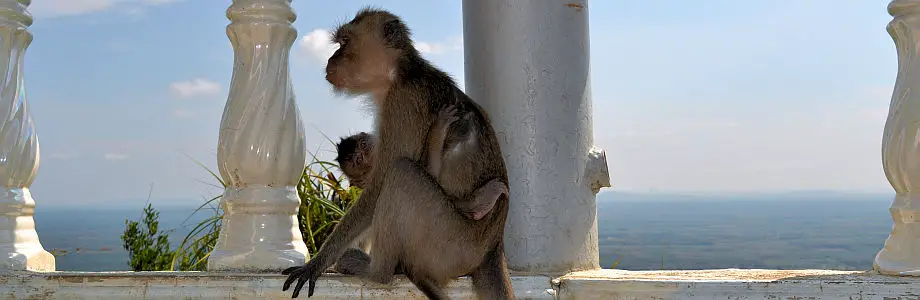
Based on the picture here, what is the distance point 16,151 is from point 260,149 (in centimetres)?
87

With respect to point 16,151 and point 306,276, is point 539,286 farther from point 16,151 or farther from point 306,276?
point 16,151

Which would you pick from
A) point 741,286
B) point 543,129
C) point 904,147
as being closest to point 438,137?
point 543,129

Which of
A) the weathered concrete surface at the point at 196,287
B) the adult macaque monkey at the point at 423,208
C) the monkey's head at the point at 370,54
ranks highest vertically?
the monkey's head at the point at 370,54

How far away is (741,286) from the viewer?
2.64 meters

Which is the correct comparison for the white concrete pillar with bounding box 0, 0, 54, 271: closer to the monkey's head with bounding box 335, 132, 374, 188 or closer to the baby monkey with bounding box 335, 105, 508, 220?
the monkey's head with bounding box 335, 132, 374, 188

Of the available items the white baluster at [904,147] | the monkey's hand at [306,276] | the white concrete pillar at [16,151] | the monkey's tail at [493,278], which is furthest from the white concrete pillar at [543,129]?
the white concrete pillar at [16,151]

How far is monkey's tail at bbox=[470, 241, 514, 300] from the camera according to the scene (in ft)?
8.82

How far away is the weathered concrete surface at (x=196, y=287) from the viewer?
9.15ft

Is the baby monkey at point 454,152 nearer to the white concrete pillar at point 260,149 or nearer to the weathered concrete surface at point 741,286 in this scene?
the weathered concrete surface at point 741,286

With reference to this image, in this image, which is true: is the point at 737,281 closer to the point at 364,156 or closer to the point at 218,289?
the point at 364,156

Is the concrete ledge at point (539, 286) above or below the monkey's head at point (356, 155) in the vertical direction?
below

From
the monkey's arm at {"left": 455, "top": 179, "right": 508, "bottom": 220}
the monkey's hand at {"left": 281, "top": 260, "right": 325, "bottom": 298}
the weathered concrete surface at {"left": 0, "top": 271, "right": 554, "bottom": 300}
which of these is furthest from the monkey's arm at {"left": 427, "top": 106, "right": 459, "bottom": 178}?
the monkey's hand at {"left": 281, "top": 260, "right": 325, "bottom": 298}

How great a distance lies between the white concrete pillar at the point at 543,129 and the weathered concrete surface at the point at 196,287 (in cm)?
17

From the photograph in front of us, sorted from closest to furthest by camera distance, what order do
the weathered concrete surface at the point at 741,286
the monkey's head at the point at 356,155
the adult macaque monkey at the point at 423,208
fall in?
the weathered concrete surface at the point at 741,286, the adult macaque monkey at the point at 423,208, the monkey's head at the point at 356,155
